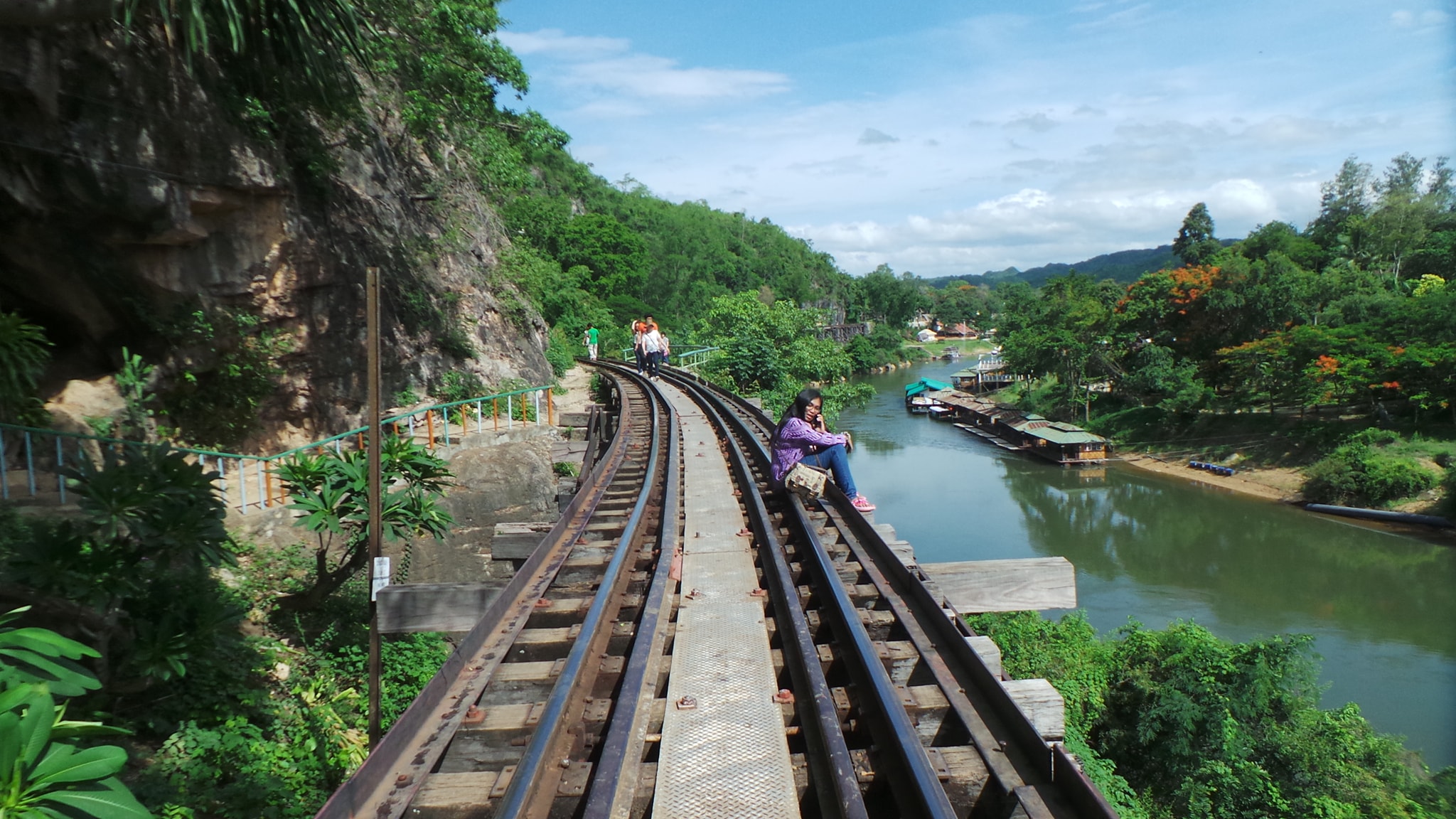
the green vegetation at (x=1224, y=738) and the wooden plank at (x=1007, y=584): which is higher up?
the wooden plank at (x=1007, y=584)

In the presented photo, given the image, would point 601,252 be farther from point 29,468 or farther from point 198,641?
point 198,641

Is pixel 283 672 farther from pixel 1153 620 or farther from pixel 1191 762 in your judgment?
pixel 1153 620

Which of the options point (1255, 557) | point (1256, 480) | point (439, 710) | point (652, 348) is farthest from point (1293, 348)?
point (439, 710)

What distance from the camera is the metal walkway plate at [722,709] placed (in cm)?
282

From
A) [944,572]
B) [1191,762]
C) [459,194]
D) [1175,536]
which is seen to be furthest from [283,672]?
[1175,536]

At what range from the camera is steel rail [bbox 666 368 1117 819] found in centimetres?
258

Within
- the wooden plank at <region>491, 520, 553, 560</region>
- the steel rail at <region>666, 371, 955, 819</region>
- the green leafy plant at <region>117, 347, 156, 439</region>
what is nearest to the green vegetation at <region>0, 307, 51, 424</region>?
the green leafy plant at <region>117, 347, 156, 439</region>

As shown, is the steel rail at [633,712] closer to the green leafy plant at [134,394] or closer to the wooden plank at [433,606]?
the wooden plank at [433,606]

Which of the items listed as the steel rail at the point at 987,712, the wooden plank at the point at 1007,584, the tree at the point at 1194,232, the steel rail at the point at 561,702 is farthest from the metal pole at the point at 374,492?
the tree at the point at 1194,232

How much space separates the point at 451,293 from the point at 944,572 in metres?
14.7

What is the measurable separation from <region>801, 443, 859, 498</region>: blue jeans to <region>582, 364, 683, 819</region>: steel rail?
6.46ft

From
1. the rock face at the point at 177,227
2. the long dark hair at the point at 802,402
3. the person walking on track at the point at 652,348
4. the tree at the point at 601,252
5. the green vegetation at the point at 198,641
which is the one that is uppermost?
the tree at the point at 601,252

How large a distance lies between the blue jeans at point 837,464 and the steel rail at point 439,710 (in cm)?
253

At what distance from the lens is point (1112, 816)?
2.29m
